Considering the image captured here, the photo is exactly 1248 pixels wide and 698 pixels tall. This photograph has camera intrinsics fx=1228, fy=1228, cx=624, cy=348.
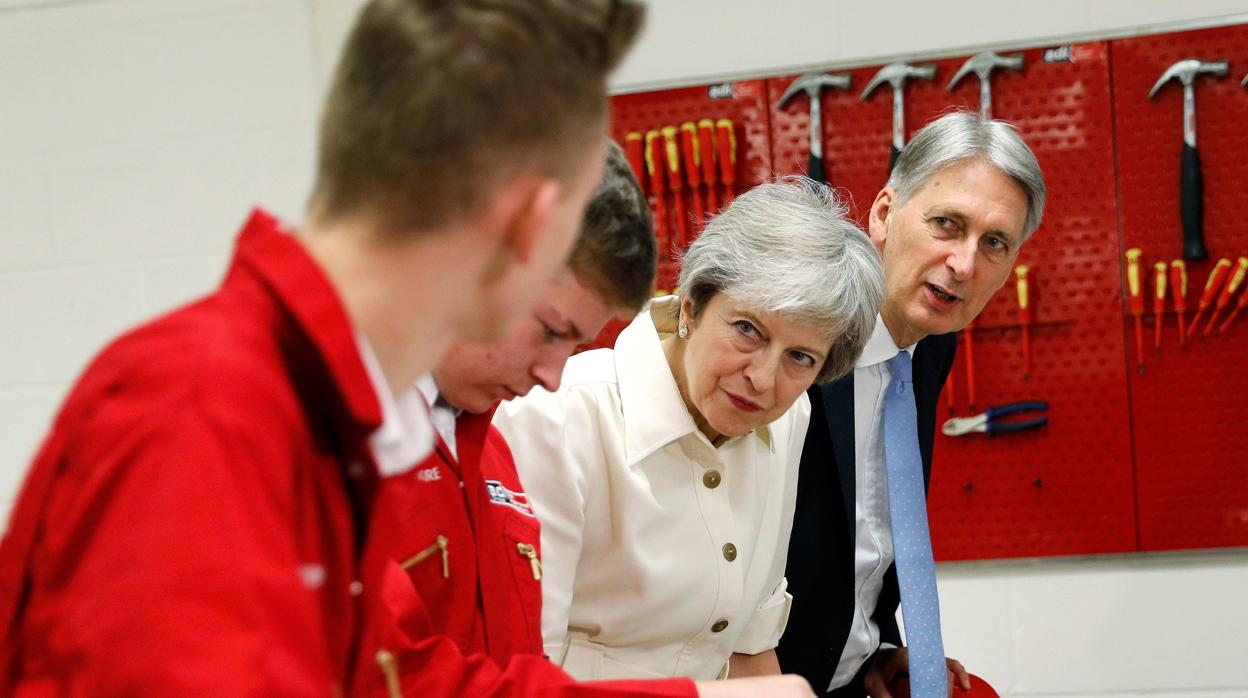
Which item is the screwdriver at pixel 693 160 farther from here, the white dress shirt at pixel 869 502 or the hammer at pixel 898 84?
the white dress shirt at pixel 869 502

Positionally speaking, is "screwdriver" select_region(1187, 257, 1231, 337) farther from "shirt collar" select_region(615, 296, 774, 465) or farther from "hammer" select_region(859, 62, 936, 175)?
"shirt collar" select_region(615, 296, 774, 465)

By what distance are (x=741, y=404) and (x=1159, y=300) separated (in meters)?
1.55

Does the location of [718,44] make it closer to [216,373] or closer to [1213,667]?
[1213,667]

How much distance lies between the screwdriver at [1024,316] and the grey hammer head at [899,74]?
521 millimetres

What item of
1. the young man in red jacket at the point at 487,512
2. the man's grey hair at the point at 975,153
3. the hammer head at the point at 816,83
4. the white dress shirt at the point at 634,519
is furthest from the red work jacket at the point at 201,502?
the hammer head at the point at 816,83

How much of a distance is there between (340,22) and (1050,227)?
6.11ft

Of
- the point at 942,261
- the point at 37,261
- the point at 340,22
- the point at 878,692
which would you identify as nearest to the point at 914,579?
the point at 878,692

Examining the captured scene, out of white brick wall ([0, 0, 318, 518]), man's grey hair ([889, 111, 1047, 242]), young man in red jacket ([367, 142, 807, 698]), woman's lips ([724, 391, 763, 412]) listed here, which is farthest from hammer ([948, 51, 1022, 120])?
young man in red jacket ([367, 142, 807, 698])

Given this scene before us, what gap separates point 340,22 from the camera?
3.18 meters

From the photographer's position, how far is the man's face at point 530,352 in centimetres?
128

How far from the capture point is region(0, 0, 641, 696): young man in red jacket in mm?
582

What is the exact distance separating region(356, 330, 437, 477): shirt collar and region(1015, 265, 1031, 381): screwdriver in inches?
93.6

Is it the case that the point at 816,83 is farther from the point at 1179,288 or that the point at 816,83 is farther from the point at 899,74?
the point at 1179,288

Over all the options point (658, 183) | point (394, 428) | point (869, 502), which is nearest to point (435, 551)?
point (394, 428)
